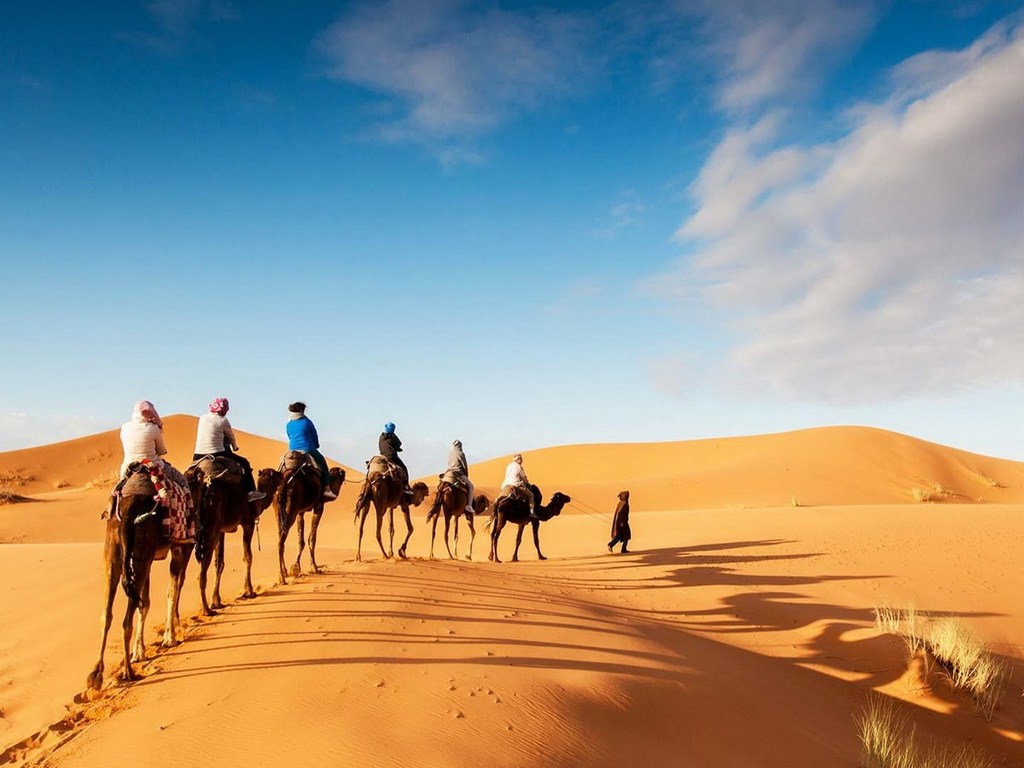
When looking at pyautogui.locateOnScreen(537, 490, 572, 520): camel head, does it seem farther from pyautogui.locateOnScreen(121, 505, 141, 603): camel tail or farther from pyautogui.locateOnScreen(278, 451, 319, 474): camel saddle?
pyautogui.locateOnScreen(121, 505, 141, 603): camel tail

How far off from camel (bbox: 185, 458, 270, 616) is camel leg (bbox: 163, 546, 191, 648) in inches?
17.4

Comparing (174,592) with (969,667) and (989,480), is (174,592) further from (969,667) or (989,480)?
(989,480)

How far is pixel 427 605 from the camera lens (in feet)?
33.4

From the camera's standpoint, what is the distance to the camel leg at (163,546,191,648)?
29.4 ft

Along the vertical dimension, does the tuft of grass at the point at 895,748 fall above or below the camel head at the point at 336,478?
below

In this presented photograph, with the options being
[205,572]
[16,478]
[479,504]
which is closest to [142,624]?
[205,572]

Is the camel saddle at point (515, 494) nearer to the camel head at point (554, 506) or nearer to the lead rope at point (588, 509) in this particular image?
the camel head at point (554, 506)

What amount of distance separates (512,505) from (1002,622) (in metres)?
11.3

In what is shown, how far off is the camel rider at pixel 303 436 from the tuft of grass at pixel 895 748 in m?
9.07

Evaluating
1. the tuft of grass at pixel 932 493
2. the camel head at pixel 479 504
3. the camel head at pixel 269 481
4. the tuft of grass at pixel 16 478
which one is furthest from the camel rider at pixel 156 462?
the tuft of grass at pixel 16 478

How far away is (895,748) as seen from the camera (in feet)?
27.0

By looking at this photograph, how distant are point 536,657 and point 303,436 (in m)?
6.92

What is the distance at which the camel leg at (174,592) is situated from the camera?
8.95 meters

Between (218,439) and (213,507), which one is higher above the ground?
(218,439)
